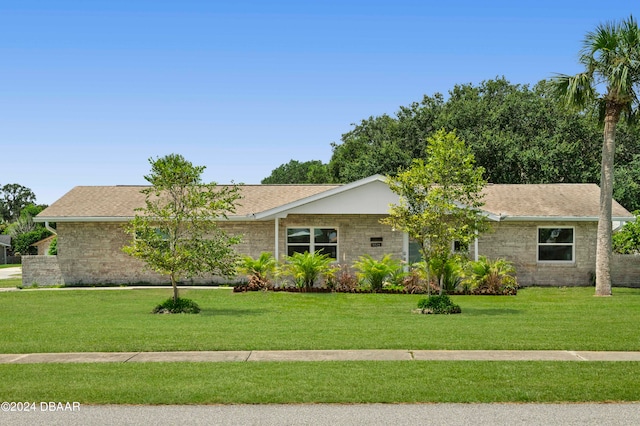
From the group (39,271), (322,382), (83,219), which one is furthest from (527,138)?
(322,382)

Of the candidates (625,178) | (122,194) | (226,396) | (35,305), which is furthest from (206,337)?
(625,178)

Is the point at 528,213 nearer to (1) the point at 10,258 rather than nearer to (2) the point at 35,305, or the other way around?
(2) the point at 35,305

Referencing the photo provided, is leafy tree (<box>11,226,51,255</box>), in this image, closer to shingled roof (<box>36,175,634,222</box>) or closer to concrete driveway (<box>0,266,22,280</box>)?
concrete driveway (<box>0,266,22,280</box>)

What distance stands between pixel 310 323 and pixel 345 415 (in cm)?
729

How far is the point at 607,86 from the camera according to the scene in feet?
71.3

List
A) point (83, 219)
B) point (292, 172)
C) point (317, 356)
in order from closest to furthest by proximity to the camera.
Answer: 1. point (317, 356)
2. point (83, 219)
3. point (292, 172)

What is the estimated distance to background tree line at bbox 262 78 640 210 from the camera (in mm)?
37531

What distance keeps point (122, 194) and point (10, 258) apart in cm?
4406

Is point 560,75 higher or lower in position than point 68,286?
higher

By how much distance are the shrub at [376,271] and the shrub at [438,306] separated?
5715 millimetres

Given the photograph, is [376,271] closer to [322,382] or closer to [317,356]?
[317,356]

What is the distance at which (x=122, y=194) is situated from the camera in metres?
28.6

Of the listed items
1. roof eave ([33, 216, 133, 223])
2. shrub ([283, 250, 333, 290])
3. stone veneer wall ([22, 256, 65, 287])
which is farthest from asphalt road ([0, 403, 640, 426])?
stone veneer wall ([22, 256, 65, 287])

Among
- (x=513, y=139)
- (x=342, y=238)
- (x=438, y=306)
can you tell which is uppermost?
(x=513, y=139)
